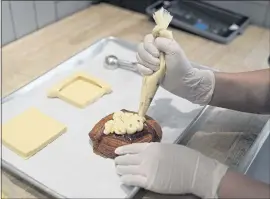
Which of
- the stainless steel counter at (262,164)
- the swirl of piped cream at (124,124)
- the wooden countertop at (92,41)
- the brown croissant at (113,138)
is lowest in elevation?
the stainless steel counter at (262,164)

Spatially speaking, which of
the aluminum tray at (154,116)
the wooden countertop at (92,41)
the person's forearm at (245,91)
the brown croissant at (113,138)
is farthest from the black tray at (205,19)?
the brown croissant at (113,138)

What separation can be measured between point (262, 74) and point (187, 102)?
18 centimetres

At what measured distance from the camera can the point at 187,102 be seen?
2.99 ft

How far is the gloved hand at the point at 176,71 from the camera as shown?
756 millimetres

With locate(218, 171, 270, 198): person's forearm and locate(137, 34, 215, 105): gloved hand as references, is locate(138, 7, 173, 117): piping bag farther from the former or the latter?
locate(218, 171, 270, 198): person's forearm

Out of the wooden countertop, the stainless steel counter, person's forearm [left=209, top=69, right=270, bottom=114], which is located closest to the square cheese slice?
the wooden countertop

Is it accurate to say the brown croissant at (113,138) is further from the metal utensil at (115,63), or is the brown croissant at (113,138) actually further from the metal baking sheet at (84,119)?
the metal utensil at (115,63)

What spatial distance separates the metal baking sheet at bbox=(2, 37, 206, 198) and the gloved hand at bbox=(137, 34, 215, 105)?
2.5 inches

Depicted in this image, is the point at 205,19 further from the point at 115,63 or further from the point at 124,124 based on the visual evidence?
the point at 124,124

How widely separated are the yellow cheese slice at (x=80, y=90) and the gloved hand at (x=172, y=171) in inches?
9.7

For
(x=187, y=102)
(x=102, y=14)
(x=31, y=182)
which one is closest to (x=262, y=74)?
(x=187, y=102)

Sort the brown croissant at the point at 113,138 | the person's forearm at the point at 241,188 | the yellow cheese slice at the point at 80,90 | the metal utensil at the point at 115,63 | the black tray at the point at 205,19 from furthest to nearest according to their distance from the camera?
the black tray at the point at 205,19
the metal utensil at the point at 115,63
the yellow cheese slice at the point at 80,90
the brown croissant at the point at 113,138
the person's forearm at the point at 241,188

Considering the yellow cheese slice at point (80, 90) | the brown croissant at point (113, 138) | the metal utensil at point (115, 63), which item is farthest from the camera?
the metal utensil at point (115, 63)

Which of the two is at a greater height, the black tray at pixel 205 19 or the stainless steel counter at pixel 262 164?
the black tray at pixel 205 19
